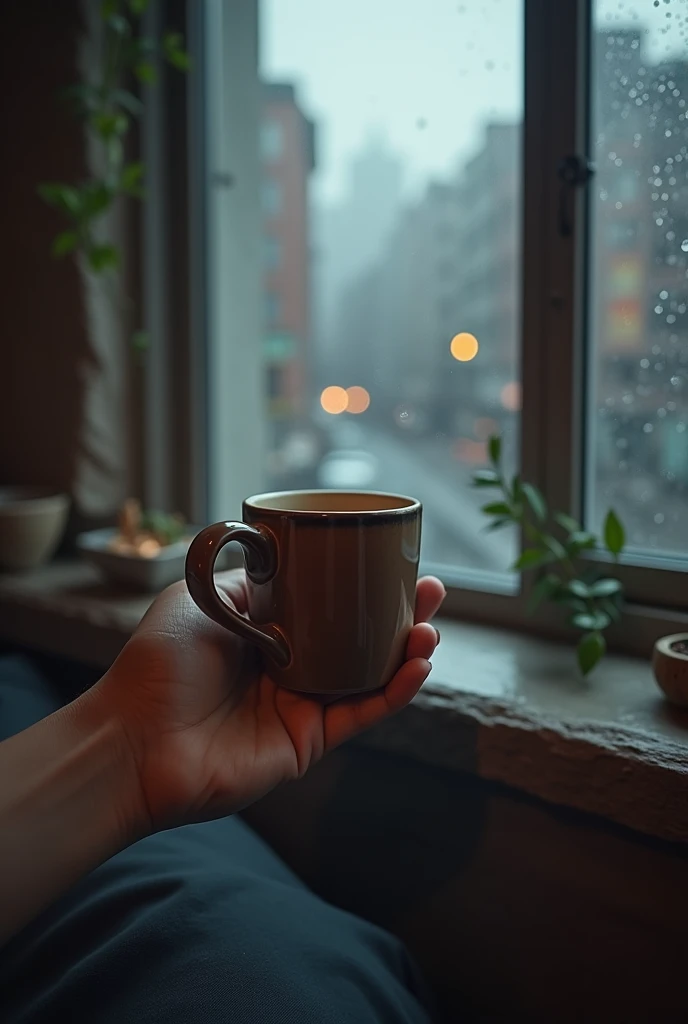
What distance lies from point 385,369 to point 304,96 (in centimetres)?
47

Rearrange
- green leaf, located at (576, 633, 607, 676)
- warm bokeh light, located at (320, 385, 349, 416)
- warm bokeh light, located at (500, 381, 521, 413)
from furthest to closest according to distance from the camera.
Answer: warm bokeh light, located at (320, 385, 349, 416) < warm bokeh light, located at (500, 381, 521, 413) < green leaf, located at (576, 633, 607, 676)

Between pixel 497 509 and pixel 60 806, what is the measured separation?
569 mm

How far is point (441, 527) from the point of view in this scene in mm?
1301

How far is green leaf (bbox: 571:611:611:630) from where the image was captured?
0.95 m

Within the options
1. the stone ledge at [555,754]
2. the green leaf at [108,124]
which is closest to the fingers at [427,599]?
the stone ledge at [555,754]

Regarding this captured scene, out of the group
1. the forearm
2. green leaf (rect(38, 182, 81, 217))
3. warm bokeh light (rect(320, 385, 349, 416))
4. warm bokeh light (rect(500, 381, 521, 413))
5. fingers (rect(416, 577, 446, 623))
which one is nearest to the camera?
the forearm

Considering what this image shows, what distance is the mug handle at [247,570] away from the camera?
2.04ft

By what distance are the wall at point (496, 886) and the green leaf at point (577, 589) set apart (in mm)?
235

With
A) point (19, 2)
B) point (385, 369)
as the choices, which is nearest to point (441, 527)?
point (385, 369)

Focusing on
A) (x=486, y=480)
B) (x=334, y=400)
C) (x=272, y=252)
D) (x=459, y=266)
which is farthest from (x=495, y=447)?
(x=272, y=252)

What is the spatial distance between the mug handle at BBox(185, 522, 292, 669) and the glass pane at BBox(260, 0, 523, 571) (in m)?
0.48

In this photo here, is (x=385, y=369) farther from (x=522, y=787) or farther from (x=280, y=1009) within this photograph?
(x=280, y=1009)

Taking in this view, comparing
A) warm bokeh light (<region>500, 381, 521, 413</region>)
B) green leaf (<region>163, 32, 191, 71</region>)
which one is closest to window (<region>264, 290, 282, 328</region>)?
green leaf (<region>163, 32, 191, 71</region>)

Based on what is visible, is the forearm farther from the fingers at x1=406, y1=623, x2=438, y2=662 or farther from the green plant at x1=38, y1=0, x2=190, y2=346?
the green plant at x1=38, y1=0, x2=190, y2=346
